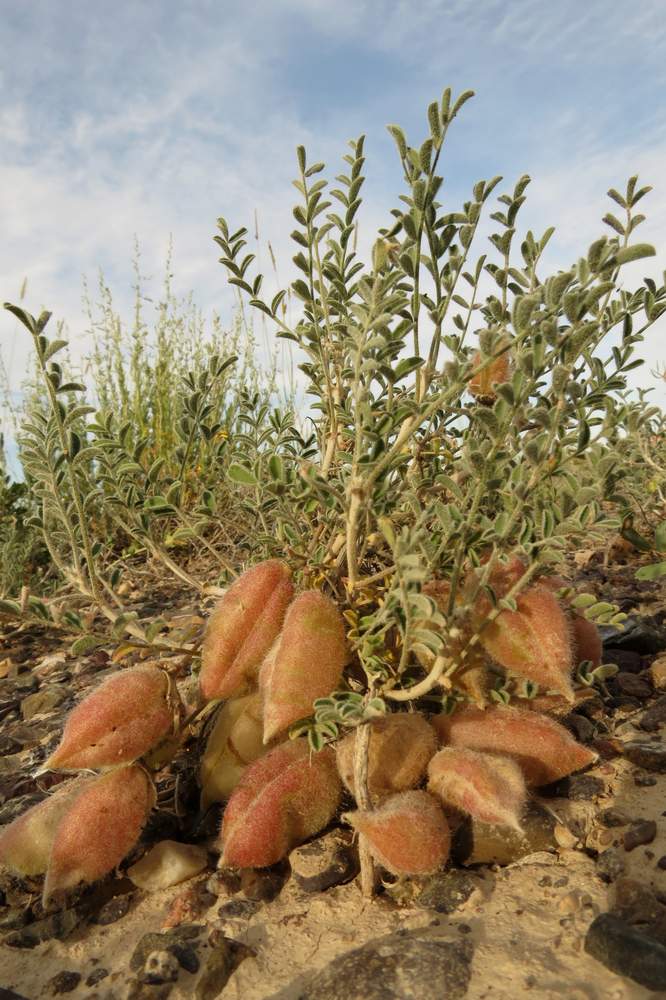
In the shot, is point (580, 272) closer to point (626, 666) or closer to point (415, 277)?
point (415, 277)

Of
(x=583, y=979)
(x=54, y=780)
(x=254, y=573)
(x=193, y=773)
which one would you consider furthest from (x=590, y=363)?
(x=54, y=780)

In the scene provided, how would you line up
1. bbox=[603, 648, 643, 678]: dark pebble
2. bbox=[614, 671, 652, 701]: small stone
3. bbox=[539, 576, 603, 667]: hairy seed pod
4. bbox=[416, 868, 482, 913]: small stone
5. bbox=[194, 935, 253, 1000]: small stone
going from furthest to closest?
bbox=[603, 648, 643, 678]: dark pebble → bbox=[614, 671, 652, 701]: small stone → bbox=[539, 576, 603, 667]: hairy seed pod → bbox=[416, 868, 482, 913]: small stone → bbox=[194, 935, 253, 1000]: small stone

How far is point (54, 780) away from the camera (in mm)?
2242

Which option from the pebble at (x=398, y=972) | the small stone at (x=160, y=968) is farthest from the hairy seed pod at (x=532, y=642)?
the small stone at (x=160, y=968)

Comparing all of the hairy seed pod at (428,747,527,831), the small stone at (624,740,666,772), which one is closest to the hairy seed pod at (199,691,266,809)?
the hairy seed pod at (428,747,527,831)

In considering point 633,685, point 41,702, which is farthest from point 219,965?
point 41,702

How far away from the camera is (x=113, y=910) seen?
170 centimetres

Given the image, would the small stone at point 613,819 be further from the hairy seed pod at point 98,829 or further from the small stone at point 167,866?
the hairy seed pod at point 98,829

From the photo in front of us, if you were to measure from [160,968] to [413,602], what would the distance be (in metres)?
0.89

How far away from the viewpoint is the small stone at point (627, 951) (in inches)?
48.9

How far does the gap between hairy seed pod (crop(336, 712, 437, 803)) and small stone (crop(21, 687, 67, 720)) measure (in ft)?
4.90

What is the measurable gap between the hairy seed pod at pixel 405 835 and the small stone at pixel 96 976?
1.88 ft

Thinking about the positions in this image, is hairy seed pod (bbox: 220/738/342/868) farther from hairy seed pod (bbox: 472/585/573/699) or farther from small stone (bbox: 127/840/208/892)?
hairy seed pod (bbox: 472/585/573/699)

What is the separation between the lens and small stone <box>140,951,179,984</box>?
4.84 feet
